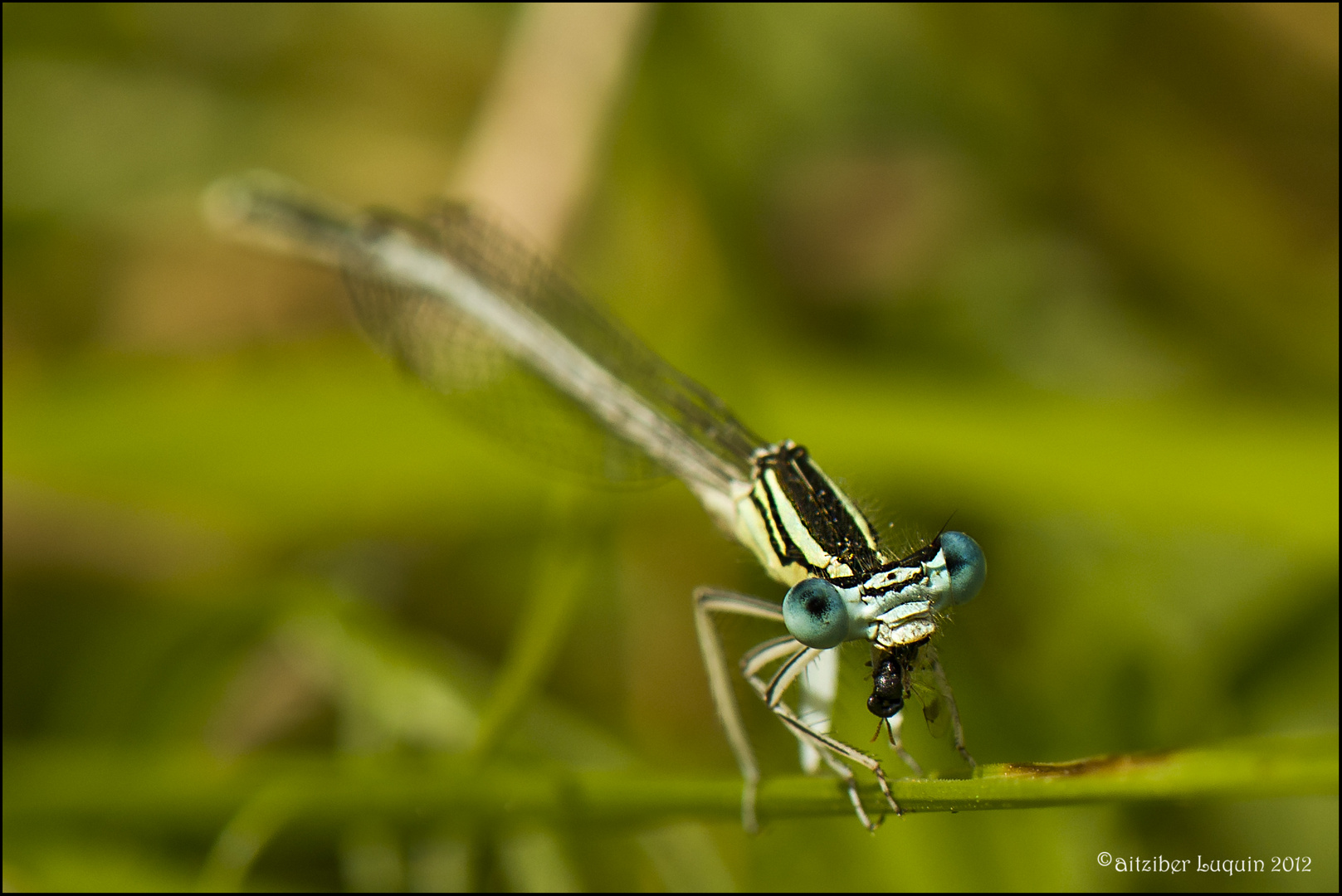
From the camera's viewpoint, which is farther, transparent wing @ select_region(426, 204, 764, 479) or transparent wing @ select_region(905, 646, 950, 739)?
transparent wing @ select_region(426, 204, 764, 479)

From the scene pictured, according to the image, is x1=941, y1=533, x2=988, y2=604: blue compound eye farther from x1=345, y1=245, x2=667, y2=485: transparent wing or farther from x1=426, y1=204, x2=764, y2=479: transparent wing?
x1=345, y1=245, x2=667, y2=485: transparent wing

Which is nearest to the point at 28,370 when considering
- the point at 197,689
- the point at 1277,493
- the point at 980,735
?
the point at 197,689

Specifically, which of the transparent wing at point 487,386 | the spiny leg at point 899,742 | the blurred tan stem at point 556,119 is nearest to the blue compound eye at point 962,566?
the spiny leg at point 899,742

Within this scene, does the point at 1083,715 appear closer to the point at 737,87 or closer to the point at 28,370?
the point at 737,87

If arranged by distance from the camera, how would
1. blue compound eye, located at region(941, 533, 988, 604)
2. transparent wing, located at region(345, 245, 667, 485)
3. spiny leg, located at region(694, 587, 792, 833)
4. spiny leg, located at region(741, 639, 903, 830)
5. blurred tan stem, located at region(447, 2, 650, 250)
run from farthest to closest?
blurred tan stem, located at region(447, 2, 650, 250), transparent wing, located at region(345, 245, 667, 485), spiny leg, located at region(694, 587, 792, 833), blue compound eye, located at region(941, 533, 988, 604), spiny leg, located at region(741, 639, 903, 830)

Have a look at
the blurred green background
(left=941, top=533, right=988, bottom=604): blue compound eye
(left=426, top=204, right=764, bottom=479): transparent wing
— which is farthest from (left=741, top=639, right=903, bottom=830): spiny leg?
(left=426, top=204, right=764, bottom=479): transparent wing

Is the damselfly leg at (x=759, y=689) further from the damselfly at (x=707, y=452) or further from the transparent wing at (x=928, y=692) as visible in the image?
the transparent wing at (x=928, y=692)

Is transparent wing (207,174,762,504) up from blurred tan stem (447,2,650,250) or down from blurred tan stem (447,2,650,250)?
down
